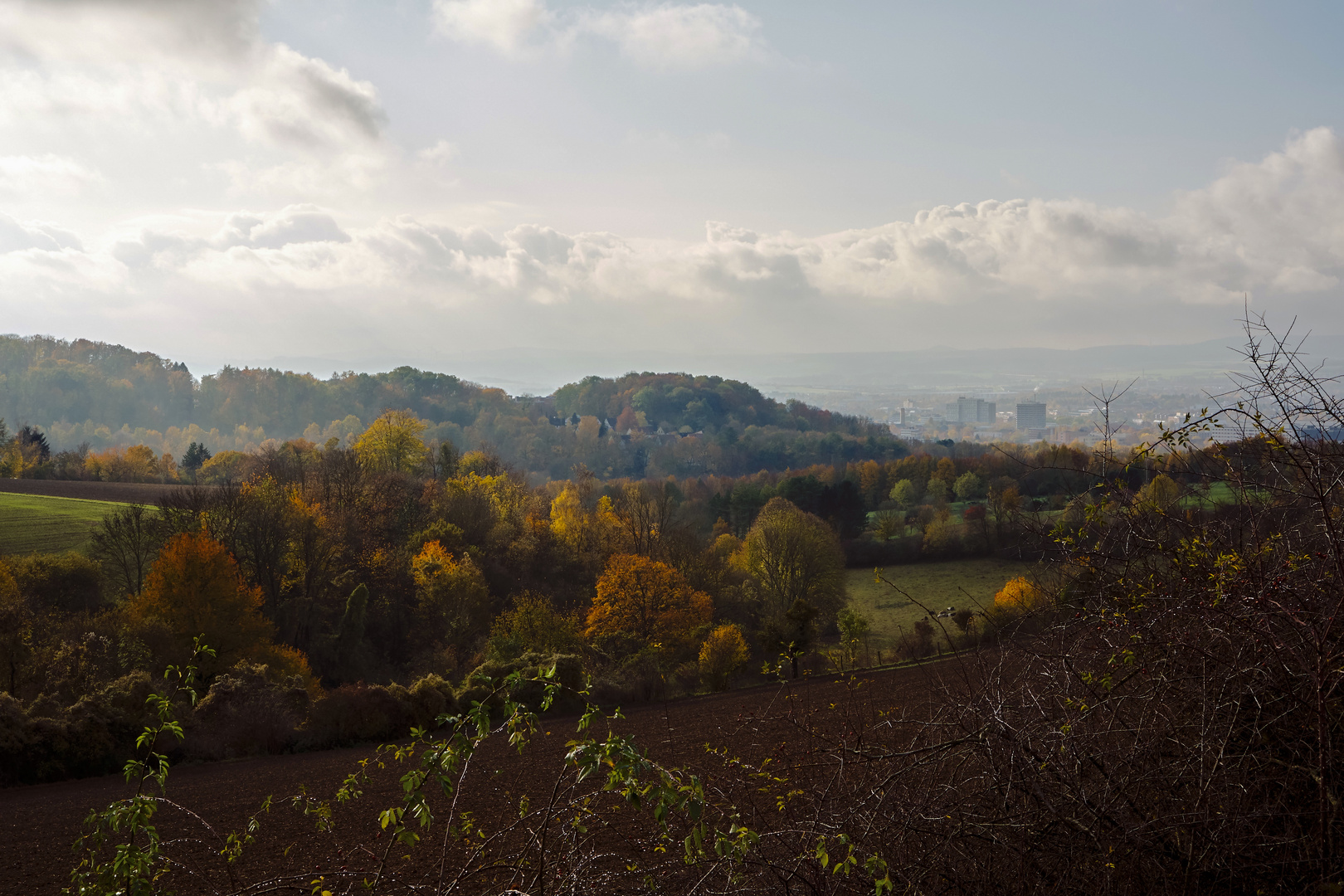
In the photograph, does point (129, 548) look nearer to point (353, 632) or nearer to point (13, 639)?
point (353, 632)

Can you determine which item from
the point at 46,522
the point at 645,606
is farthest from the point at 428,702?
the point at 46,522

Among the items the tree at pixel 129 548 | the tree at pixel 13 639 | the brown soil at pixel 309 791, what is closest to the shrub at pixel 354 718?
the brown soil at pixel 309 791

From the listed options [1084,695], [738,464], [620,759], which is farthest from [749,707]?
[738,464]

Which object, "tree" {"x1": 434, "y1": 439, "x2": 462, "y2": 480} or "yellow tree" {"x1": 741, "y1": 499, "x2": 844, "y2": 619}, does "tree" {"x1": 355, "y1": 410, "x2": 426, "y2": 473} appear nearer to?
"tree" {"x1": 434, "y1": 439, "x2": 462, "y2": 480}

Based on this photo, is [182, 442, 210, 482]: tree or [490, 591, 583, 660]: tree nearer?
[490, 591, 583, 660]: tree

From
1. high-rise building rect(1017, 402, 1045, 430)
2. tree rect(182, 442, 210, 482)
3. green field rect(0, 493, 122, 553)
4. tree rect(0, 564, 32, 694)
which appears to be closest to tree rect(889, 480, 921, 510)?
high-rise building rect(1017, 402, 1045, 430)

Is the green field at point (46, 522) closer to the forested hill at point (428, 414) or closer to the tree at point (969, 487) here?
the tree at point (969, 487)

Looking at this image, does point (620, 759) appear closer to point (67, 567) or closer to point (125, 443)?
point (67, 567)
